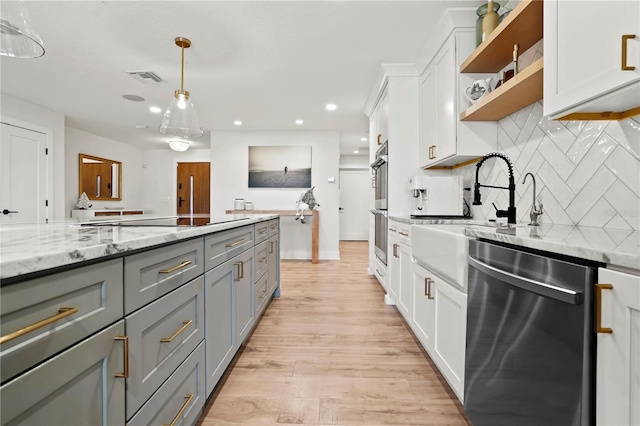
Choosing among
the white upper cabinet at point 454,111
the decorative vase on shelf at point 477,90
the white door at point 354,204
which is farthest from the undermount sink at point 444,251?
the white door at point 354,204

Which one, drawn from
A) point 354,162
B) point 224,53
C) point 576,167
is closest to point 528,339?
point 576,167

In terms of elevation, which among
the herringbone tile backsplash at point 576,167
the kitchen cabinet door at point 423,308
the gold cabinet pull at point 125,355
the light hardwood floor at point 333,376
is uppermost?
the herringbone tile backsplash at point 576,167

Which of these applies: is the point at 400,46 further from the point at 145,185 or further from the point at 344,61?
the point at 145,185

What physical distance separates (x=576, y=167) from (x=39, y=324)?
2039 millimetres

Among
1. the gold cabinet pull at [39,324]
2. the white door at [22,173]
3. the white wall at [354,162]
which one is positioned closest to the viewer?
the gold cabinet pull at [39,324]

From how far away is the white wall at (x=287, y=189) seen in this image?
5.90 metres

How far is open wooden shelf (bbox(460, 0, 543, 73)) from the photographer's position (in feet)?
4.97

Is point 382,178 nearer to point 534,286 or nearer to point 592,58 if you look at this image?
point 592,58

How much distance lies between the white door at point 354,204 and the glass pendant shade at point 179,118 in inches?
248

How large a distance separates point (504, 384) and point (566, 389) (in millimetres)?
282

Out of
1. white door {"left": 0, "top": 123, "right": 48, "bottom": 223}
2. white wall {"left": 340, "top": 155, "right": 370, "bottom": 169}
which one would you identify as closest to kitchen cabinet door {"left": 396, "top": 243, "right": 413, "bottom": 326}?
white door {"left": 0, "top": 123, "right": 48, "bottom": 223}

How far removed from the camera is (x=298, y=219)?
228 inches

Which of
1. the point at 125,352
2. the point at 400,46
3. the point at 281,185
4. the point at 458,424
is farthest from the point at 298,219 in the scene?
the point at 125,352

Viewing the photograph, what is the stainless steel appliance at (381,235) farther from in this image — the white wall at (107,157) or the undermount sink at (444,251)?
the white wall at (107,157)
